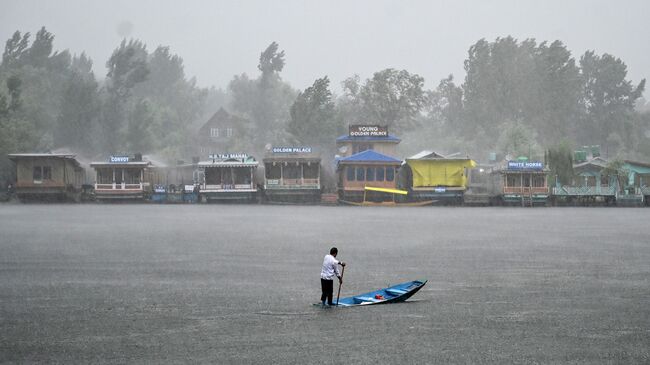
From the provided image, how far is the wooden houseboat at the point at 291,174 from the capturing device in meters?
76.8

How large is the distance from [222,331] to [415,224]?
112ft

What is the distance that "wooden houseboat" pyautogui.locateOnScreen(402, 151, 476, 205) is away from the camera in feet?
253

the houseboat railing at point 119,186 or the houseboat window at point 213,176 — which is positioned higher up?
the houseboat window at point 213,176

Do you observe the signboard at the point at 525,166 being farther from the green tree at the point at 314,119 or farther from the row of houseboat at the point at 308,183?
the green tree at the point at 314,119

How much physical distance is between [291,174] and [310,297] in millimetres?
57662

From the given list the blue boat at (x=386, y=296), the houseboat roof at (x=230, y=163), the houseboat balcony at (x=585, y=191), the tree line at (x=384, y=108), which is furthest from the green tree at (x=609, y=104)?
the blue boat at (x=386, y=296)

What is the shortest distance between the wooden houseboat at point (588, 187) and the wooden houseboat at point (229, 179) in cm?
3123

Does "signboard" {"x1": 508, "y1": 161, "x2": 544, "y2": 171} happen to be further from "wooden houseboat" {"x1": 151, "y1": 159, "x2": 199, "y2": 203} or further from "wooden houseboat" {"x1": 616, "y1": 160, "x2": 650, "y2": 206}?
"wooden houseboat" {"x1": 151, "y1": 159, "x2": 199, "y2": 203}

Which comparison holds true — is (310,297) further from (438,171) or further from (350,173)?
(438,171)

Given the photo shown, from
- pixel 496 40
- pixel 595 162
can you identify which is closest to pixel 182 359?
pixel 595 162

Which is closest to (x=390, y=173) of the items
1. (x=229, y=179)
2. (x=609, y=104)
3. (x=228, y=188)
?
(x=228, y=188)

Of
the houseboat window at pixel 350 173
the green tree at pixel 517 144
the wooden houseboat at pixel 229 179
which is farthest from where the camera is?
the green tree at pixel 517 144

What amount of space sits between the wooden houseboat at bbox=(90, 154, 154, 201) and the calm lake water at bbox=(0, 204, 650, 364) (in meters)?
34.0

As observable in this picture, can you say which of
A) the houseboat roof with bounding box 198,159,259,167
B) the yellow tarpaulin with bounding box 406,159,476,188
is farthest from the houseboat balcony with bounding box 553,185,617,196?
the houseboat roof with bounding box 198,159,259,167
